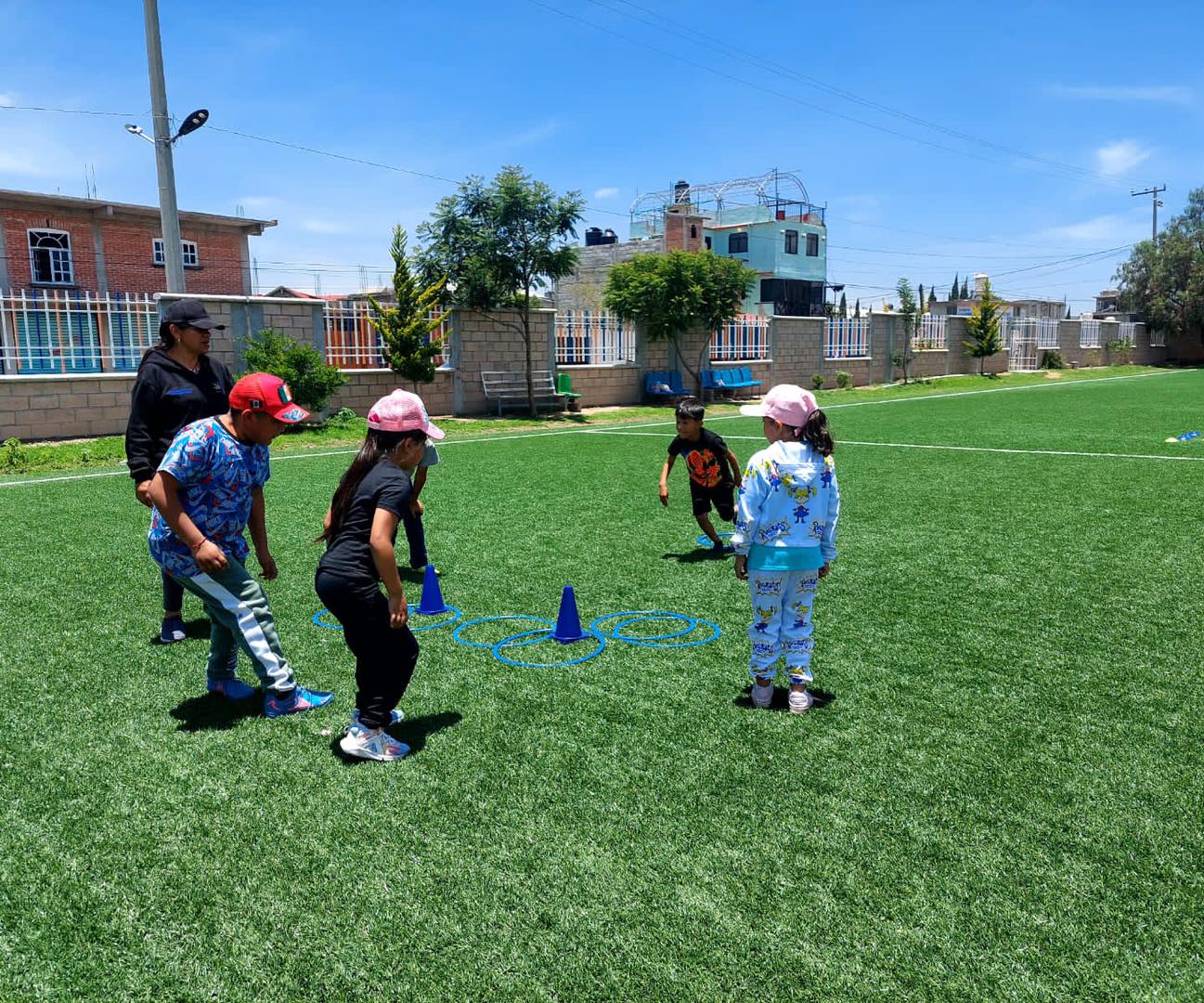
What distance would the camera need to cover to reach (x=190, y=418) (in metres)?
5.02

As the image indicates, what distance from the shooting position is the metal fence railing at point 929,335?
1507 inches

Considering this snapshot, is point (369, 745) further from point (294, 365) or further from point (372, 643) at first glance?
point (294, 365)

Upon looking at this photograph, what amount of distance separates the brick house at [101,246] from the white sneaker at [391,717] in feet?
113

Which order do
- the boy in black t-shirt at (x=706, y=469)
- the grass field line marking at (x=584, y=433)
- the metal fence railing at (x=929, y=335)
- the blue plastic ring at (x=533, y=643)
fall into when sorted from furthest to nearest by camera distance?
the metal fence railing at (x=929, y=335) < the grass field line marking at (x=584, y=433) < the boy in black t-shirt at (x=706, y=469) < the blue plastic ring at (x=533, y=643)

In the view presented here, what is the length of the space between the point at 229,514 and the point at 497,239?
695 inches

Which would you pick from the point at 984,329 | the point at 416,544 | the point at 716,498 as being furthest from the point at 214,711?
the point at 984,329

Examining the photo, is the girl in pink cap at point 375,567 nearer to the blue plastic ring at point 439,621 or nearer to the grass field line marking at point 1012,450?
the blue plastic ring at point 439,621

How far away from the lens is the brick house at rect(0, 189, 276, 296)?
33.5m

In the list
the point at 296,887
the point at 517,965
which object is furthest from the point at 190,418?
the point at 517,965

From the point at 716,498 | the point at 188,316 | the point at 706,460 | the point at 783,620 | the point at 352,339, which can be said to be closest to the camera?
the point at 783,620

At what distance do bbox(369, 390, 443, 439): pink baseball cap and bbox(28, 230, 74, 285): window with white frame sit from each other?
3759cm

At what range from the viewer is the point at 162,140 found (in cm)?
1602

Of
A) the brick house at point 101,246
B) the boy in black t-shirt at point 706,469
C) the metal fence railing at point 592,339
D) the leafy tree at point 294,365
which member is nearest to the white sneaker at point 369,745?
the boy in black t-shirt at point 706,469

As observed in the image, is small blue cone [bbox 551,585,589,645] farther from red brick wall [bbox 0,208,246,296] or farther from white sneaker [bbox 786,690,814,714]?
red brick wall [bbox 0,208,246,296]
